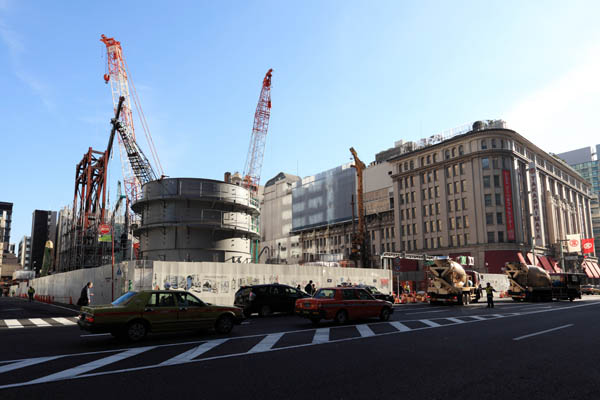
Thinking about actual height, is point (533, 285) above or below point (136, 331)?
above

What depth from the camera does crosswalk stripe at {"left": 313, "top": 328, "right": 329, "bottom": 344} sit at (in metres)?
12.4

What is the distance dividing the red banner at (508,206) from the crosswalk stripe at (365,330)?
60.9 m

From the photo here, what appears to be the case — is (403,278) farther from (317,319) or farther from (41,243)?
(41,243)

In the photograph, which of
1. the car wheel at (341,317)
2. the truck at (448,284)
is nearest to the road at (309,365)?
the car wheel at (341,317)

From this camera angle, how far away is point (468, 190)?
241 ft

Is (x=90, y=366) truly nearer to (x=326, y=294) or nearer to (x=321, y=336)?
(x=321, y=336)

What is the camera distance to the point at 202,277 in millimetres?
26969

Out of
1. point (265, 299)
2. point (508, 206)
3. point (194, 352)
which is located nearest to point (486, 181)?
point (508, 206)

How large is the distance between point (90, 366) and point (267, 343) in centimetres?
461

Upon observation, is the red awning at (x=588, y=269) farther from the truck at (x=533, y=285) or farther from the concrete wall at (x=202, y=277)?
the concrete wall at (x=202, y=277)

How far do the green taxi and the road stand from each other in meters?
0.44

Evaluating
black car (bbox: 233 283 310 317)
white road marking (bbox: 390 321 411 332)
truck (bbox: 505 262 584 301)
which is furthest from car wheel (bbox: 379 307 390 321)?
truck (bbox: 505 262 584 301)

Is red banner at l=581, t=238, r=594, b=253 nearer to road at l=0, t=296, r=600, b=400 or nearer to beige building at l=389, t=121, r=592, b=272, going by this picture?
beige building at l=389, t=121, r=592, b=272

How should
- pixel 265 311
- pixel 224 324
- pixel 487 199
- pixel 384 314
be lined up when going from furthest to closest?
pixel 487 199
pixel 265 311
pixel 384 314
pixel 224 324
